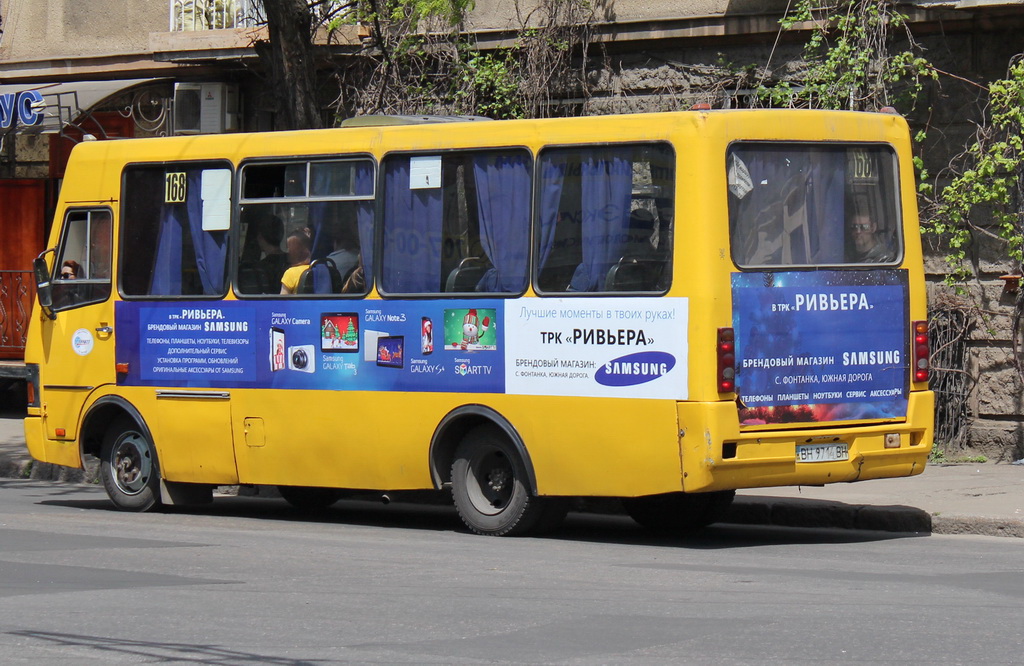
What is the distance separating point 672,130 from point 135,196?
481 cm

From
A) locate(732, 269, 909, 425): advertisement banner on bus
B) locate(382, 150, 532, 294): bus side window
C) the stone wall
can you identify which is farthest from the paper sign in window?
the stone wall

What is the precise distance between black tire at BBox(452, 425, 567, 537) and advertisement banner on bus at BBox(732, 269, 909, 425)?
5.47 feet

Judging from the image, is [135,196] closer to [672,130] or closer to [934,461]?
[672,130]

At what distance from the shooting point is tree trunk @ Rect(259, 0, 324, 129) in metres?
15.5

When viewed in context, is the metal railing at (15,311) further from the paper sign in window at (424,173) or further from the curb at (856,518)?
the paper sign in window at (424,173)

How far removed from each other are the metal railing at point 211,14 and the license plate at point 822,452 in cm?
1130

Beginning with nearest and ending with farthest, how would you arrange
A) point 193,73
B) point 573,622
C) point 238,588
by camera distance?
point 573,622 < point 238,588 < point 193,73

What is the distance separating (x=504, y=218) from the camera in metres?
10.9

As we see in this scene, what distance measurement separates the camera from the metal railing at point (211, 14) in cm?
1998

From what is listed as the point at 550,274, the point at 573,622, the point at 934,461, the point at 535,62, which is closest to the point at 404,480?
the point at 550,274

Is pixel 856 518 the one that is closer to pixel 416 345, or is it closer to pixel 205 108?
pixel 416 345

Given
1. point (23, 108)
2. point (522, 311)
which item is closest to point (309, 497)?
point (522, 311)

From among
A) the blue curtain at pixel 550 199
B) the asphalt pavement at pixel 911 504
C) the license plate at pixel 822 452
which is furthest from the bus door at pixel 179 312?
the license plate at pixel 822 452

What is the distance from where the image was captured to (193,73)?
66.7 ft
